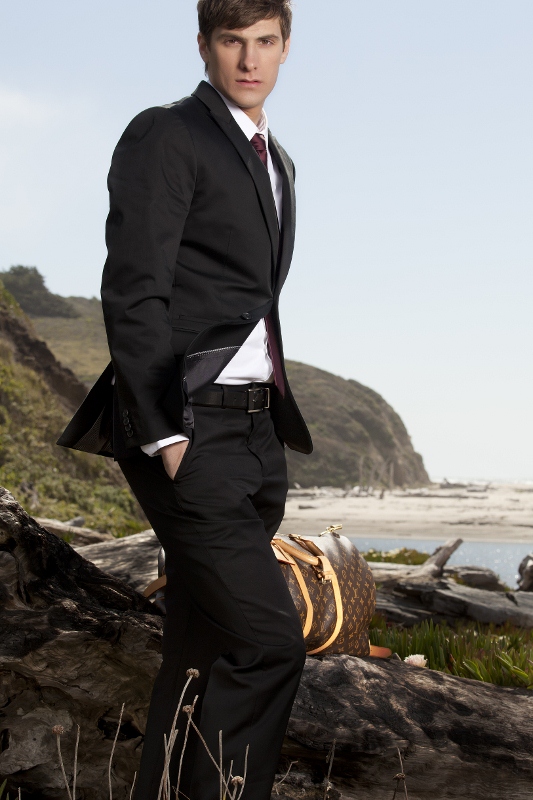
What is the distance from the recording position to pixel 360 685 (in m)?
3.50

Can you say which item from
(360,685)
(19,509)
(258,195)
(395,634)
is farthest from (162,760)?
(395,634)

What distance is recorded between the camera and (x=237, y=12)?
8.85 ft

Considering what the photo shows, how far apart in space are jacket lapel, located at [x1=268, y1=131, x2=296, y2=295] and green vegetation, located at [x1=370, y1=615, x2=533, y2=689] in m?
2.40

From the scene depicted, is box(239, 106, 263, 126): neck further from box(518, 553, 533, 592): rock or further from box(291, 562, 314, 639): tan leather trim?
box(518, 553, 533, 592): rock

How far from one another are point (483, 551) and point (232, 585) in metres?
22.1

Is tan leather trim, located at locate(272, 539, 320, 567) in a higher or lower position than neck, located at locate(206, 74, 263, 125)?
lower

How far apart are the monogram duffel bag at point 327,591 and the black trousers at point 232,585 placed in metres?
0.98

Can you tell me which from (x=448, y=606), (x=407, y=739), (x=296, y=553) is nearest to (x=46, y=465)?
(x=448, y=606)

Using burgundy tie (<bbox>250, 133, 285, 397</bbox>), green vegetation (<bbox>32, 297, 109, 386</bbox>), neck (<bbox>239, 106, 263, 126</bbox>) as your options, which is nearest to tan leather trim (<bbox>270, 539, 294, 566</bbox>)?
burgundy tie (<bbox>250, 133, 285, 397</bbox>)

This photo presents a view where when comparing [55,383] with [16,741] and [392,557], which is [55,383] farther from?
[16,741]

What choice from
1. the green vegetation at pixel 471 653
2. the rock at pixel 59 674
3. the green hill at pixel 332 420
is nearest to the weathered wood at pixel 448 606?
the green vegetation at pixel 471 653

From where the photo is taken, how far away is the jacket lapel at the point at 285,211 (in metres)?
2.83

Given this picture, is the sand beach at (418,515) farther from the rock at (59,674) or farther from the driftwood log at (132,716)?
the rock at (59,674)

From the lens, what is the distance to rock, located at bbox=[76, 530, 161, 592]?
18.4 feet
